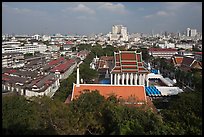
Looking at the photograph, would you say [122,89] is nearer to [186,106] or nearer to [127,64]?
[186,106]

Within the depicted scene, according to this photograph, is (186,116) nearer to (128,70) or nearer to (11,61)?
(128,70)

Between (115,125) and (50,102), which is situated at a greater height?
(50,102)

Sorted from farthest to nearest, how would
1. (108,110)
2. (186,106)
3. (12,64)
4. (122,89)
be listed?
1. (12,64)
2. (122,89)
3. (186,106)
4. (108,110)

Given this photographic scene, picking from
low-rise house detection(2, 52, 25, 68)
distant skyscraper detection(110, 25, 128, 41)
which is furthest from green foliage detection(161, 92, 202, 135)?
distant skyscraper detection(110, 25, 128, 41)

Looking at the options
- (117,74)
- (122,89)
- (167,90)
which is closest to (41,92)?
(117,74)

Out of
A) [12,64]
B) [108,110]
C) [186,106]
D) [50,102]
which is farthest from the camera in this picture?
[12,64]

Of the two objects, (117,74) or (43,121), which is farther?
(117,74)

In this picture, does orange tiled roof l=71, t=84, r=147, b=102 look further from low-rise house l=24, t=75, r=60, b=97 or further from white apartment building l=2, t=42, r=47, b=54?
white apartment building l=2, t=42, r=47, b=54

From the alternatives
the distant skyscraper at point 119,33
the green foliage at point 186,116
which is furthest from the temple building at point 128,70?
the distant skyscraper at point 119,33

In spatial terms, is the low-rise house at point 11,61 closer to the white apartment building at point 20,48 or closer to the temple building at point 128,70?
the white apartment building at point 20,48
